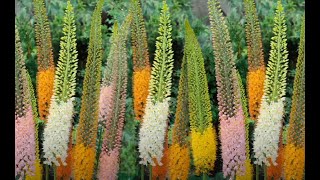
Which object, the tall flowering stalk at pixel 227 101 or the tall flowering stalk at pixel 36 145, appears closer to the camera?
the tall flowering stalk at pixel 227 101

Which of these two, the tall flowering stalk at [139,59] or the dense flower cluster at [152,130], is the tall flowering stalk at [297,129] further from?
the tall flowering stalk at [139,59]

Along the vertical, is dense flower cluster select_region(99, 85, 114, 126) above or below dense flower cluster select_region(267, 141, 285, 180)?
above

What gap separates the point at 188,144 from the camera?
153 inches

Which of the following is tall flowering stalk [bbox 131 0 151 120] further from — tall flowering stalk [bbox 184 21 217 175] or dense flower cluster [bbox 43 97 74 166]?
dense flower cluster [bbox 43 97 74 166]

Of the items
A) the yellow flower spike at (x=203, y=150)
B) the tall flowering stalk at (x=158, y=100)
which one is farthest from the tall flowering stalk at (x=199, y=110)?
the tall flowering stalk at (x=158, y=100)

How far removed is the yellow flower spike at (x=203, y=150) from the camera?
3869 mm

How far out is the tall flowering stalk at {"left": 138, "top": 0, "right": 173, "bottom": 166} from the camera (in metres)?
3.84

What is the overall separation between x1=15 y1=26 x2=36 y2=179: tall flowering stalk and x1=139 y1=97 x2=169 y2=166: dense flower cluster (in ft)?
2.00

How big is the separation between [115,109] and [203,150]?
53cm

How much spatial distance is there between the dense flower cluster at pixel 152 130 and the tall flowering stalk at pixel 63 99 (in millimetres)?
413

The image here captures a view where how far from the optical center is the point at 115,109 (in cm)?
Answer: 387

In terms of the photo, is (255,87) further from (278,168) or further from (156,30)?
(156,30)

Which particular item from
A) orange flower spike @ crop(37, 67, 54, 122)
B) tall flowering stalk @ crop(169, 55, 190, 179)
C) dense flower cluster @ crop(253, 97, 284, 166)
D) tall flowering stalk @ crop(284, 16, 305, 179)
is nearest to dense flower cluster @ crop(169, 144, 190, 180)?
tall flowering stalk @ crop(169, 55, 190, 179)

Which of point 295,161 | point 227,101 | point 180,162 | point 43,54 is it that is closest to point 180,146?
point 180,162
